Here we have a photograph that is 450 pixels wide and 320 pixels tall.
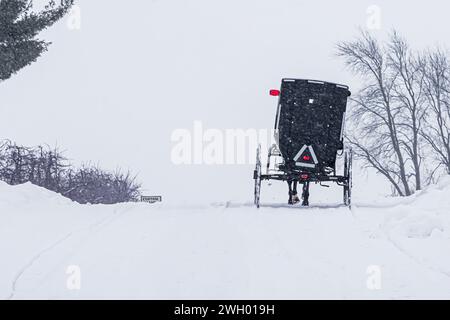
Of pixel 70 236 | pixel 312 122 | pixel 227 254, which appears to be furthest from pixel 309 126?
pixel 227 254

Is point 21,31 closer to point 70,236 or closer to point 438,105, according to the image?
point 70,236

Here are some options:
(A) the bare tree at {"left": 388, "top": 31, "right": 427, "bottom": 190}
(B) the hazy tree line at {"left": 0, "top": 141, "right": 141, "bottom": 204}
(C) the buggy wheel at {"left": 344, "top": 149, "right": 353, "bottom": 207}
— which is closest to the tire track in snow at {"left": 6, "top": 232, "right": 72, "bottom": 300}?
(C) the buggy wheel at {"left": 344, "top": 149, "right": 353, "bottom": 207}

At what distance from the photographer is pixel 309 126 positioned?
18.1 metres

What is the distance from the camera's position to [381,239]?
33.7 ft

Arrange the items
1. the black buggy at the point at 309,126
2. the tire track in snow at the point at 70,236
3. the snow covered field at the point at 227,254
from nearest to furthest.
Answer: the snow covered field at the point at 227,254 < the tire track in snow at the point at 70,236 < the black buggy at the point at 309,126

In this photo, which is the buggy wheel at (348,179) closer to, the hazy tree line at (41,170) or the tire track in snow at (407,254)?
the tire track in snow at (407,254)

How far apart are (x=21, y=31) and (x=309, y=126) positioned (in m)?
9.89

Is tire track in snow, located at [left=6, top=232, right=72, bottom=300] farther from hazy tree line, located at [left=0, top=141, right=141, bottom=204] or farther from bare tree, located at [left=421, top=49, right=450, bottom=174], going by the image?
bare tree, located at [left=421, top=49, right=450, bottom=174]

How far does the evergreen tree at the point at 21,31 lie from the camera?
69.2 ft

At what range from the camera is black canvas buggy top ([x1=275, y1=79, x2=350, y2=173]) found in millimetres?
17969

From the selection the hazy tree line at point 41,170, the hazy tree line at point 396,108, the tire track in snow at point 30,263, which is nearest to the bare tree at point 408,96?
→ the hazy tree line at point 396,108

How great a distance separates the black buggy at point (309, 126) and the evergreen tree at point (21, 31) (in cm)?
849
